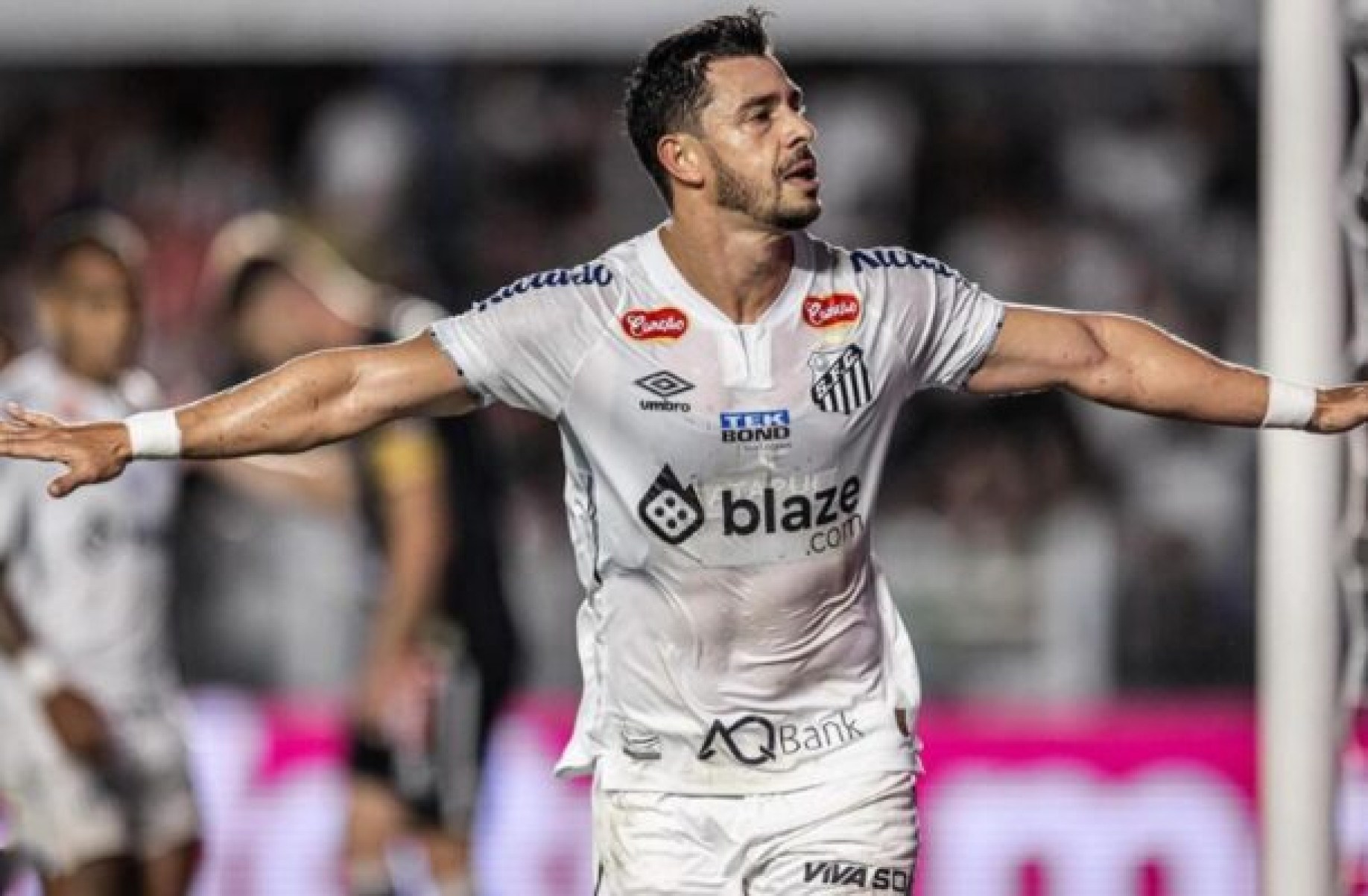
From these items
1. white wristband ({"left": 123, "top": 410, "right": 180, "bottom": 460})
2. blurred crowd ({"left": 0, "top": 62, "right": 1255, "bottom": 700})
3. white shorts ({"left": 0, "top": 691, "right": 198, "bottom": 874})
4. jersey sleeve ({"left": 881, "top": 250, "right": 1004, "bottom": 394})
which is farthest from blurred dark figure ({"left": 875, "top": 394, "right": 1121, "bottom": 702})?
white wristband ({"left": 123, "top": 410, "right": 180, "bottom": 460})

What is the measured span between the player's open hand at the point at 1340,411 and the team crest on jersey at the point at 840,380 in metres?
0.98

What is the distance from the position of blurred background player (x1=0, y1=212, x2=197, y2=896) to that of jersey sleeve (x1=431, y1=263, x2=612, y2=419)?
4.28 meters

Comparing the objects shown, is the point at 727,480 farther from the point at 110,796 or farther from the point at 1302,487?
the point at 110,796

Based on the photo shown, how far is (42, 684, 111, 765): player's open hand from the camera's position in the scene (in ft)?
30.2

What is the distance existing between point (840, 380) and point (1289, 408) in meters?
0.99

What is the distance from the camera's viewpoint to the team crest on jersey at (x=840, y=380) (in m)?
5.38

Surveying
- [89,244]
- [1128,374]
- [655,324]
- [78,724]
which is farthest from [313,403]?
[89,244]

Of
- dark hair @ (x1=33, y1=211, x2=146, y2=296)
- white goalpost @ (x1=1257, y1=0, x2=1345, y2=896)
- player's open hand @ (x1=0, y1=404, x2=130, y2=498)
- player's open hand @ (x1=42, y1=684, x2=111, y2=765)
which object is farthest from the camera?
dark hair @ (x1=33, y1=211, x2=146, y2=296)

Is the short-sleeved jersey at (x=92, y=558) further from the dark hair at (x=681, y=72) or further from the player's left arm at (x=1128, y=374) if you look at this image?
the player's left arm at (x=1128, y=374)

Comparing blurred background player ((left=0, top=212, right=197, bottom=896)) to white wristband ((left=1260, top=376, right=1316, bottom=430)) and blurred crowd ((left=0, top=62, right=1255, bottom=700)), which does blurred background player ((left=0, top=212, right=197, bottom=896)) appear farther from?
white wristband ((left=1260, top=376, right=1316, bottom=430))

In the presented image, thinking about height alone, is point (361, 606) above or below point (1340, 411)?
below

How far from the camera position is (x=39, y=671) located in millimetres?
9250

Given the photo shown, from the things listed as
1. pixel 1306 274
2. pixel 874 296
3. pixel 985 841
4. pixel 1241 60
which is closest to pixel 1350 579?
pixel 1306 274

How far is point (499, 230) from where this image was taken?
12.9 meters
